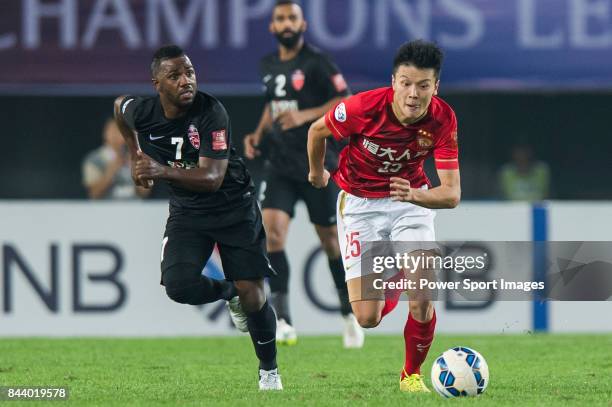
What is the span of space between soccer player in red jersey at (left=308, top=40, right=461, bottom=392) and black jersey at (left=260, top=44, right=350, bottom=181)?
2.34 m

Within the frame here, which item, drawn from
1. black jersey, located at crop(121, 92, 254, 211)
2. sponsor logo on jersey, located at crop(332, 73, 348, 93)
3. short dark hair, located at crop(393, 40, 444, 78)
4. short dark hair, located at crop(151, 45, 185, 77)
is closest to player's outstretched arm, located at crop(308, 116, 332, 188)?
black jersey, located at crop(121, 92, 254, 211)

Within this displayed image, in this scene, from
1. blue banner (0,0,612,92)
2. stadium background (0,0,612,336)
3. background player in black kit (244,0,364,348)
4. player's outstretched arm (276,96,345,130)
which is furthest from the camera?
blue banner (0,0,612,92)

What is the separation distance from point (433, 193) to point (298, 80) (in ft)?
11.5

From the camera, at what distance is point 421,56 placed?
7.03m

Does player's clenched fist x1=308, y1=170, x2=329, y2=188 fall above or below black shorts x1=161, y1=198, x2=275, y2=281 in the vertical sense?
above

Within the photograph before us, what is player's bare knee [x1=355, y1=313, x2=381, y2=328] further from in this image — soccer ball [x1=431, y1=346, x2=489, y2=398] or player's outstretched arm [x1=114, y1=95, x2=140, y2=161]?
player's outstretched arm [x1=114, y1=95, x2=140, y2=161]

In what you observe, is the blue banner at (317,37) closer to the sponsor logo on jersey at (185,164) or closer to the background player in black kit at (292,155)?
the background player in black kit at (292,155)

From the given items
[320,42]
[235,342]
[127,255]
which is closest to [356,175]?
[235,342]

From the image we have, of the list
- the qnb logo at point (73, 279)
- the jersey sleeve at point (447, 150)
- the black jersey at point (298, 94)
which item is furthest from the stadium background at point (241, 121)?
the jersey sleeve at point (447, 150)

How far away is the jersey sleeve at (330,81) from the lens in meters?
10.3

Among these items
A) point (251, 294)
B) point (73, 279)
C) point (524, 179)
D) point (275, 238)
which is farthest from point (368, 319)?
point (524, 179)

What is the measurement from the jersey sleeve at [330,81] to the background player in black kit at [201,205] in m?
2.88

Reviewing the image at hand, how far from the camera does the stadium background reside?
11.5 metres

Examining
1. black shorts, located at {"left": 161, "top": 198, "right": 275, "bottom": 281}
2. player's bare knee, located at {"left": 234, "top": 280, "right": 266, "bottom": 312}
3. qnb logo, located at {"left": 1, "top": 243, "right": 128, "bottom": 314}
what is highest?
black shorts, located at {"left": 161, "top": 198, "right": 275, "bottom": 281}
